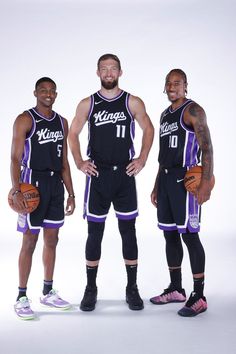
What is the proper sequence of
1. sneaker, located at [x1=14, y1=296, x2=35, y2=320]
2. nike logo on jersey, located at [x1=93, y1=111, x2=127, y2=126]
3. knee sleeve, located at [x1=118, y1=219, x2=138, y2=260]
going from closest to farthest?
sneaker, located at [x1=14, y1=296, x2=35, y2=320], nike logo on jersey, located at [x1=93, y1=111, x2=127, y2=126], knee sleeve, located at [x1=118, y1=219, x2=138, y2=260]

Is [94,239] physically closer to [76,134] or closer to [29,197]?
[29,197]

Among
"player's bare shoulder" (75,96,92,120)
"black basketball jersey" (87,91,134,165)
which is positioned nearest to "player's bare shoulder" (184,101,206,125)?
"black basketball jersey" (87,91,134,165)

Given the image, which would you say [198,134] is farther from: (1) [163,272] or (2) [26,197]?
(1) [163,272]

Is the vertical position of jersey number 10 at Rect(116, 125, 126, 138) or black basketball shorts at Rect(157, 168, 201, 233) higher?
jersey number 10 at Rect(116, 125, 126, 138)

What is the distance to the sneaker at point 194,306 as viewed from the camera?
177 inches

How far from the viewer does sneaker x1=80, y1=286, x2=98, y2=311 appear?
468 cm

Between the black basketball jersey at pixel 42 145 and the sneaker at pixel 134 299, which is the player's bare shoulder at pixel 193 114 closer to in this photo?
the black basketball jersey at pixel 42 145

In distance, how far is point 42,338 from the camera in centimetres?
401

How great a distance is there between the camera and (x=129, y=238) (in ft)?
15.7

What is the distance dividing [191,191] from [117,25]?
388cm

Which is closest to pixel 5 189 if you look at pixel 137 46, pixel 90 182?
pixel 137 46

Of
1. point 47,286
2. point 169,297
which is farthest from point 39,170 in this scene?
point 169,297

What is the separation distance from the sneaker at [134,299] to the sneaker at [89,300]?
277mm

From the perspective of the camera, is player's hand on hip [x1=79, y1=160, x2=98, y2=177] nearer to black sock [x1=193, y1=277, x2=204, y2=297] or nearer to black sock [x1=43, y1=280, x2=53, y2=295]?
black sock [x1=43, y1=280, x2=53, y2=295]
